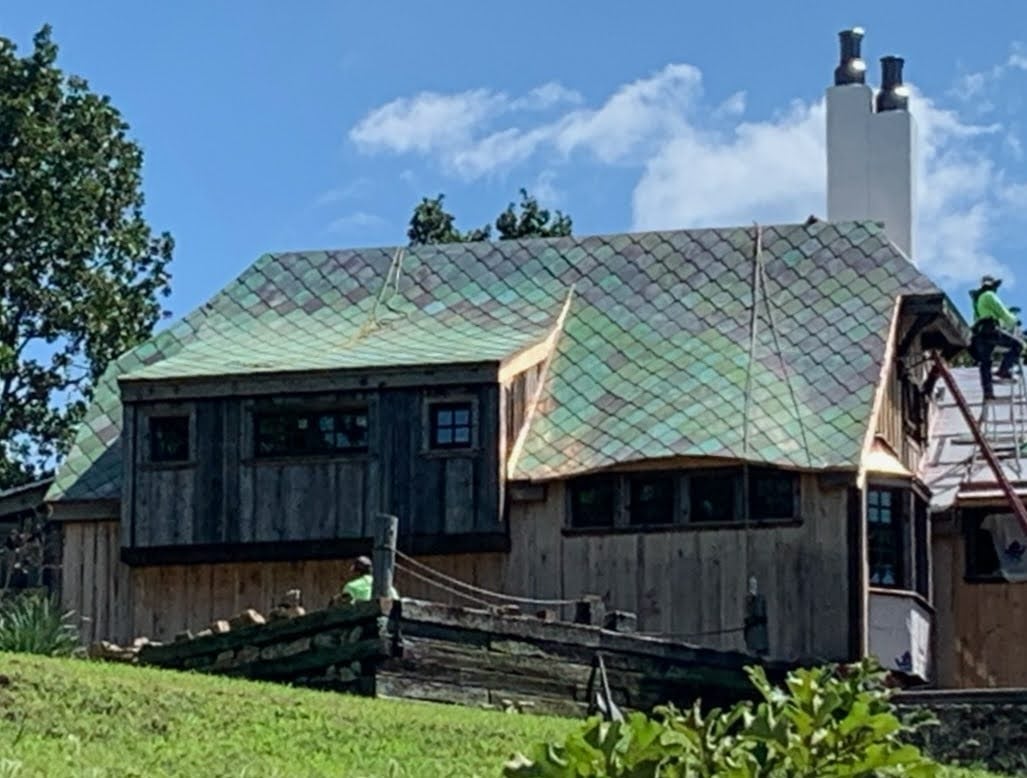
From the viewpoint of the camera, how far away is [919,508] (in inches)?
1212

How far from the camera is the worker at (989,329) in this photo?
32.3 m

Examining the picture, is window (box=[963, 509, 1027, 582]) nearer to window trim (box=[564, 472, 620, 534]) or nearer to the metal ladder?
the metal ladder

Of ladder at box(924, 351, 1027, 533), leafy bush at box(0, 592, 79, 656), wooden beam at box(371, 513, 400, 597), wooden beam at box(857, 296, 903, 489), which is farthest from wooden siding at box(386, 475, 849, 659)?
wooden beam at box(371, 513, 400, 597)

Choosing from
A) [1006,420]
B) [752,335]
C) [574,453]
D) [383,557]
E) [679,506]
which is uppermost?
[752,335]

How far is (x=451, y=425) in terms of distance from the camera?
30.3 m

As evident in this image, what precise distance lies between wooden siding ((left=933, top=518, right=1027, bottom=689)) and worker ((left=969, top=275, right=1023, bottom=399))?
6.75ft

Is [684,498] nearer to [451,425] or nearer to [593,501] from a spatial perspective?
[593,501]

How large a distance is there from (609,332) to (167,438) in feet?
17.9

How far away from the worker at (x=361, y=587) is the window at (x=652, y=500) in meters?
4.38

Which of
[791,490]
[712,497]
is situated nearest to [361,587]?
[712,497]

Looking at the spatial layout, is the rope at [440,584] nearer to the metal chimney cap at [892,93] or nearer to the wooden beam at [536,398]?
the wooden beam at [536,398]

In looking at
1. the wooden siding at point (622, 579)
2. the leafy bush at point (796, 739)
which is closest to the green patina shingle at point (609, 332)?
the wooden siding at point (622, 579)

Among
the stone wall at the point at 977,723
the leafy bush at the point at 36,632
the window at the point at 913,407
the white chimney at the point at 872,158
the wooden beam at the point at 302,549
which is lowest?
the stone wall at the point at 977,723

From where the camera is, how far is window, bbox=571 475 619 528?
30.1 meters
